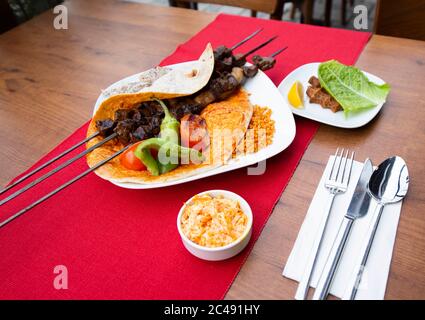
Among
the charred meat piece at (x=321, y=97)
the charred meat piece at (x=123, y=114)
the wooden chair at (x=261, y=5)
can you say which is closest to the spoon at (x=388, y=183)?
the charred meat piece at (x=321, y=97)

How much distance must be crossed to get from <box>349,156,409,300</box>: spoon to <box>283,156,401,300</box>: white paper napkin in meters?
0.02

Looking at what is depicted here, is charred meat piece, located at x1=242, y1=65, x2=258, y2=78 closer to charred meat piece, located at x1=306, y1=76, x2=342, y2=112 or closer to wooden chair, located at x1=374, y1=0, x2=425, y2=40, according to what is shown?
charred meat piece, located at x1=306, y1=76, x2=342, y2=112

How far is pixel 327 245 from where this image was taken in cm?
99

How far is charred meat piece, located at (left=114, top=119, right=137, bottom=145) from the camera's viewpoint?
4.29 feet

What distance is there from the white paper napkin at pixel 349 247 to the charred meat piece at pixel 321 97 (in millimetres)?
390

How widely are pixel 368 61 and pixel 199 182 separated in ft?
3.37

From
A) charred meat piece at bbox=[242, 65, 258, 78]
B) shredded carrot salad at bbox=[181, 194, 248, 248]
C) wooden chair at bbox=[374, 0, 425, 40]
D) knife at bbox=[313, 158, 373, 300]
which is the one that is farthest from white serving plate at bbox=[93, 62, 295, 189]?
wooden chair at bbox=[374, 0, 425, 40]

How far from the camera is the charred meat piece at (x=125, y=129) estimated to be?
4.29 feet

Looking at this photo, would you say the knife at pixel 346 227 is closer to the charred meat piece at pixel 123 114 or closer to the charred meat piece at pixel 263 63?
the charred meat piece at pixel 263 63

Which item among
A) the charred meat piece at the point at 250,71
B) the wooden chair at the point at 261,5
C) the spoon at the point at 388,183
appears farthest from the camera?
the wooden chair at the point at 261,5

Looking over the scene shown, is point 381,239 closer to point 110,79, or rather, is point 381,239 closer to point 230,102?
point 230,102

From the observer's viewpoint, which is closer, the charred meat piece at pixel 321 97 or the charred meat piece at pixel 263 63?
the charred meat piece at pixel 321 97

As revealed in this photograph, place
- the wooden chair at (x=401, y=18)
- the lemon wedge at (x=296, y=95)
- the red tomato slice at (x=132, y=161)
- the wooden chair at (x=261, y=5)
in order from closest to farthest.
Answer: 1. the red tomato slice at (x=132, y=161)
2. the lemon wedge at (x=296, y=95)
3. the wooden chair at (x=401, y=18)
4. the wooden chair at (x=261, y=5)

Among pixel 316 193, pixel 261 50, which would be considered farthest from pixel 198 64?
pixel 316 193
